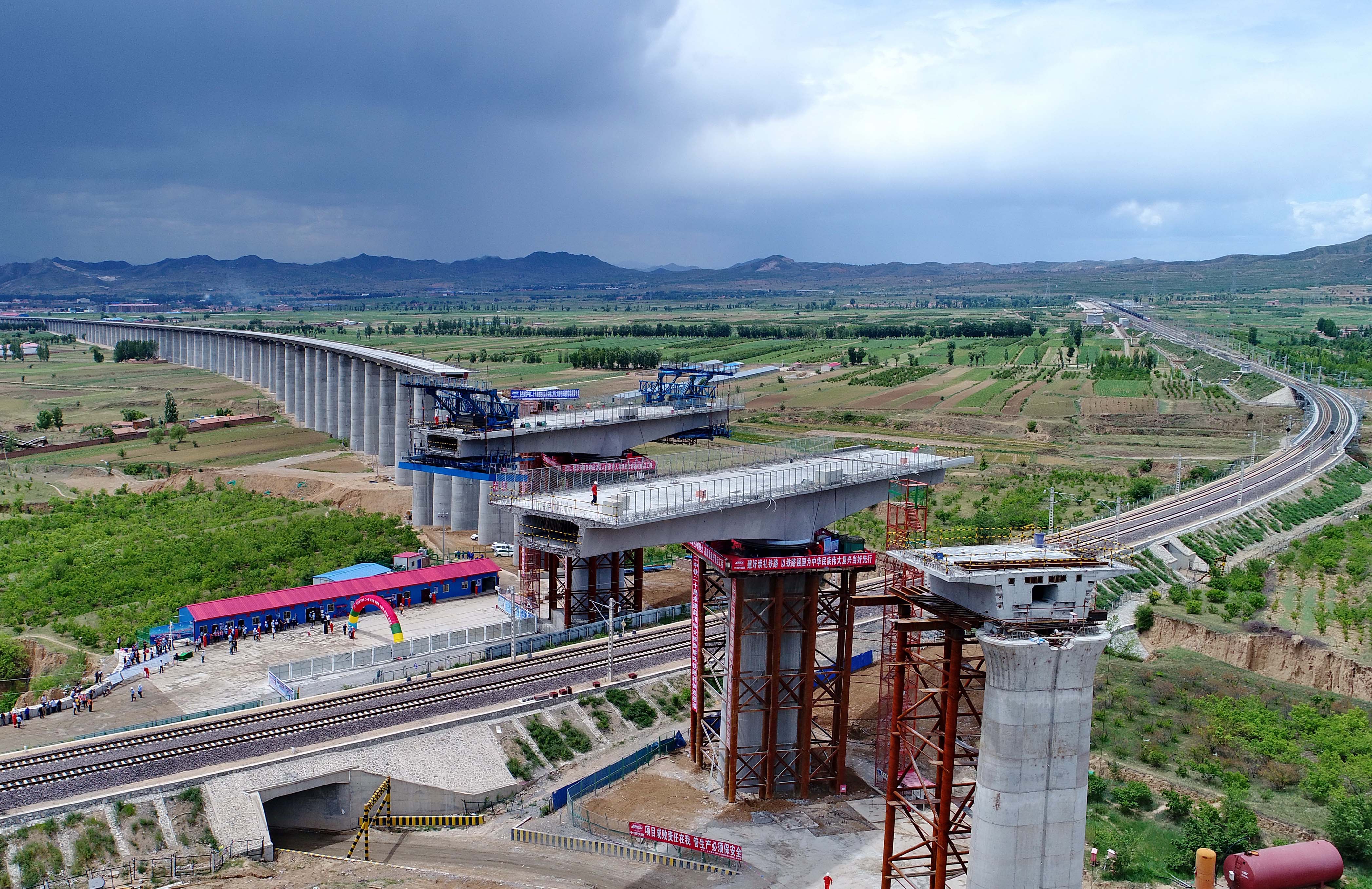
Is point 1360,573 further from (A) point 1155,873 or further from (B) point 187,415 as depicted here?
(B) point 187,415

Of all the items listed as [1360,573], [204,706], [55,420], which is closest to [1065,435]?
[1360,573]

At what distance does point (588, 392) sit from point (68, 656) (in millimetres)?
117020

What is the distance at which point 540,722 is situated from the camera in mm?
51594

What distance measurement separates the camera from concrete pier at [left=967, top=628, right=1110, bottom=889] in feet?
111

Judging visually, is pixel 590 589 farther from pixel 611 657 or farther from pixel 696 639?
pixel 696 639

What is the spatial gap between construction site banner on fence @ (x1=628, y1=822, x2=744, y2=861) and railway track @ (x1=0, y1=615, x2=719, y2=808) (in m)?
12.3

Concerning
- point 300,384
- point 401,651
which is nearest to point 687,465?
point 401,651

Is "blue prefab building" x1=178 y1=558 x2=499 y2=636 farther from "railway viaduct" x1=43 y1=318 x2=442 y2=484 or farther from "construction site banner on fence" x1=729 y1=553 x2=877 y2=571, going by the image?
"construction site banner on fence" x1=729 y1=553 x2=877 y2=571

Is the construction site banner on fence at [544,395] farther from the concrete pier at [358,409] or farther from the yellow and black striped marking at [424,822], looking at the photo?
the concrete pier at [358,409]

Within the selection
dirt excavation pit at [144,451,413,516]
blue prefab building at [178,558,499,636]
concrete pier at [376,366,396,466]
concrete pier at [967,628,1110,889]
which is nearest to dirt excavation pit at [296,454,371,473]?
dirt excavation pit at [144,451,413,516]

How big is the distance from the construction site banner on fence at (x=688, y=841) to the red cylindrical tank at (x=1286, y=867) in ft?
56.1

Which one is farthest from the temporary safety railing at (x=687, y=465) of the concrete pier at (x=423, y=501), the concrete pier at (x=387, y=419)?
the concrete pier at (x=387, y=419)

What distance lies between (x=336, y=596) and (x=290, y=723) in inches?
812

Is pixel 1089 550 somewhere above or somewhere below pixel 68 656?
above
